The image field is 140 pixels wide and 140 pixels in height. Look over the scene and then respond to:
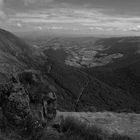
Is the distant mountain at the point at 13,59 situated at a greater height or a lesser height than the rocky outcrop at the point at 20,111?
lesser

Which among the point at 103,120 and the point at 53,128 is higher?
the point at 53,128

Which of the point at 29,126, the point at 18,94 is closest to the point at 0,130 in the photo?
the point at 29,126

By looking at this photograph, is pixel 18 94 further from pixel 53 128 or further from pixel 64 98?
pixel 64 98

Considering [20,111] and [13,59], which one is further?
[13,59]

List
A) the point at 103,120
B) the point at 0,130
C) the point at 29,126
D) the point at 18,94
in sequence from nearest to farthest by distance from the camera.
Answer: the point at 0,130 → the point at 29,126 → the point at 18,94 → the point at 103,120

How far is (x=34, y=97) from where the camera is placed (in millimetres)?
12125

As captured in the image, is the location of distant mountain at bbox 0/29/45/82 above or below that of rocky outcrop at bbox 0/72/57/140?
below

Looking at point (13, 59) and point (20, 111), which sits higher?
point (20, 111)

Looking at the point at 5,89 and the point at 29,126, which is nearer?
the point at 29,126

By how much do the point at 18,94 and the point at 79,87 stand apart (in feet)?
276

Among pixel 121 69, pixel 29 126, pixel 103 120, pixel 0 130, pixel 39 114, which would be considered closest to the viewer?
pixel 0 130

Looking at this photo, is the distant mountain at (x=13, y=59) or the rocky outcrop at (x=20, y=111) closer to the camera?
the rocky outcrop at (x=20, y=111)

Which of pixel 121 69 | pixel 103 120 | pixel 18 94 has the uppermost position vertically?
pixel 18 94

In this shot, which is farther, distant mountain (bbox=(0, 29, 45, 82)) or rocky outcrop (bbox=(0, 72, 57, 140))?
distant mountain (bbox=(0, 29, 45, 82))
